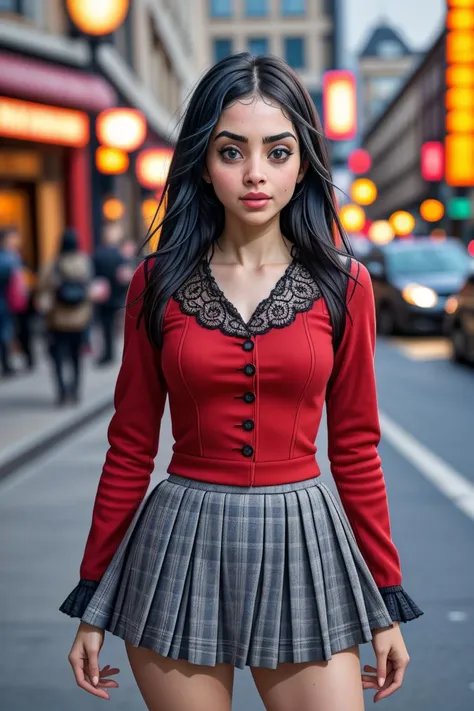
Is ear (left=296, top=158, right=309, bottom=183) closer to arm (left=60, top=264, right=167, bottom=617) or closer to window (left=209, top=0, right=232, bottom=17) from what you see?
arm (left=60, top=264, right=167, bottom=617)

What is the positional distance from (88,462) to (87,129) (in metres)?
13.0

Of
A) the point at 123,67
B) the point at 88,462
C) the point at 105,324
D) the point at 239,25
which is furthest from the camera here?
the point at 239,25

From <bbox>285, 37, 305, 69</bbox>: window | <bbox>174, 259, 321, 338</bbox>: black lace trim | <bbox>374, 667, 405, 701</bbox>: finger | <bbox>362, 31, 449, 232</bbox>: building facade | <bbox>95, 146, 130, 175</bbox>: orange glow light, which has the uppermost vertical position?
<bbox>285, 37, 305, 69</bbox>: window

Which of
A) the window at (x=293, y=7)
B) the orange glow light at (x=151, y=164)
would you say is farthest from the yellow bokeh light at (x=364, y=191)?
the orange glow light at (x=151, y=164)

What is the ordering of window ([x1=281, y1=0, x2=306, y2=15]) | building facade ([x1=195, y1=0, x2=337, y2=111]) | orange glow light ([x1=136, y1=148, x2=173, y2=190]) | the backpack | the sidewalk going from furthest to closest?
window ([x1=281, y1=0, x2=306, y2=15]) → building facade ([x1=195, y1=0, x2=337, y2=111]) → orange glow light ([x1=136, y1=148, x2=173, y2=190]) → the backpack → the sidewalk

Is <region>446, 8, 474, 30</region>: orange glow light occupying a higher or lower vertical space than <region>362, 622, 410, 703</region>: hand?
higher

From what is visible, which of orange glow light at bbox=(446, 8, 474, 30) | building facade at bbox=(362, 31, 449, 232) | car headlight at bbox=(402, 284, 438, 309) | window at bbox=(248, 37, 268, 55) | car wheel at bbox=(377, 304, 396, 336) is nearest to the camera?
car headlight at bbox=(402, 284, 438, 309)

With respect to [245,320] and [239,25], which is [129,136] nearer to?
[245,320]

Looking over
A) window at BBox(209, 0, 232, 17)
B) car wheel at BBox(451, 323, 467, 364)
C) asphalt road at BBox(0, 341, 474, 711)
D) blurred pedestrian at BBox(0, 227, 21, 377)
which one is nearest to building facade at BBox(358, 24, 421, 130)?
window at BBox(209, 0, 232, 17)

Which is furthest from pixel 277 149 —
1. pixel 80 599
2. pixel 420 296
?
pixel 420 296

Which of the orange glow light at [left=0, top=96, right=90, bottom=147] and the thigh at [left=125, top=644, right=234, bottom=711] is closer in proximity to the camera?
the thigh at [left=125, top=644, right=234, bottom=711]

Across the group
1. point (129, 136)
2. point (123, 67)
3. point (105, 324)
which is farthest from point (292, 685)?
point (123, 67)

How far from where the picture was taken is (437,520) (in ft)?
22.0

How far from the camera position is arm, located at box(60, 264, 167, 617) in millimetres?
2312
